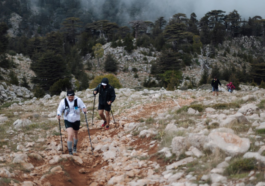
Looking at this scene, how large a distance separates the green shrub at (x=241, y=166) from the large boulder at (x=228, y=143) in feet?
1.19

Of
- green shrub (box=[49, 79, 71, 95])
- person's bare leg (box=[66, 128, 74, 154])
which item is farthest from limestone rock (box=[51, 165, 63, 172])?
green shrub (box=[49, 79, 71, 95])

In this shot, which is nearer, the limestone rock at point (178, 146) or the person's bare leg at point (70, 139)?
the limestone rock at point (178, 146)

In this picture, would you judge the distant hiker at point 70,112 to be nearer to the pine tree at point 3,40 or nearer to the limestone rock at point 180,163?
the limestone rock at point 180,163

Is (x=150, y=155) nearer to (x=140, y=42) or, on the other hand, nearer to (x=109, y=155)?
(x=109, y=155)

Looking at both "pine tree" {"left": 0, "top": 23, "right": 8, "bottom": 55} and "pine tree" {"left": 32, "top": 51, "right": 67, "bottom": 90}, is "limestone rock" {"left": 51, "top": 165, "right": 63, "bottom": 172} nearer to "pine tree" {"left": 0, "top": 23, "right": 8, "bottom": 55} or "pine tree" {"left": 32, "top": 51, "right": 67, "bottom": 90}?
"pine tree" {"left": 32, "top": 51, "right": 67, "bottom": 90}

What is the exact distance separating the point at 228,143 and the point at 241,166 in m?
0.72

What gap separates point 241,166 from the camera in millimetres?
3637

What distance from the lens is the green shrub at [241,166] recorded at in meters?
3.61

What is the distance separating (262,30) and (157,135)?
365ft

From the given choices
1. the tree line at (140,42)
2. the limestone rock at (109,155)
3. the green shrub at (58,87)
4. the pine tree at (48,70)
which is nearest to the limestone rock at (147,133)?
the limestone rock at (109,155)

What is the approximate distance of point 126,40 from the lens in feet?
213

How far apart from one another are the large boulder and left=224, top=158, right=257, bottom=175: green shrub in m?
0.36

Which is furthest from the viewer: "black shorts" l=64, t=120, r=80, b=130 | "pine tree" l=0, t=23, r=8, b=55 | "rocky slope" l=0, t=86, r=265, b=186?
"pine tree" l=0, t=23, r=8, b=55

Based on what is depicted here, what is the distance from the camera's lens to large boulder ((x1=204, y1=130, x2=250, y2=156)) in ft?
13.5
